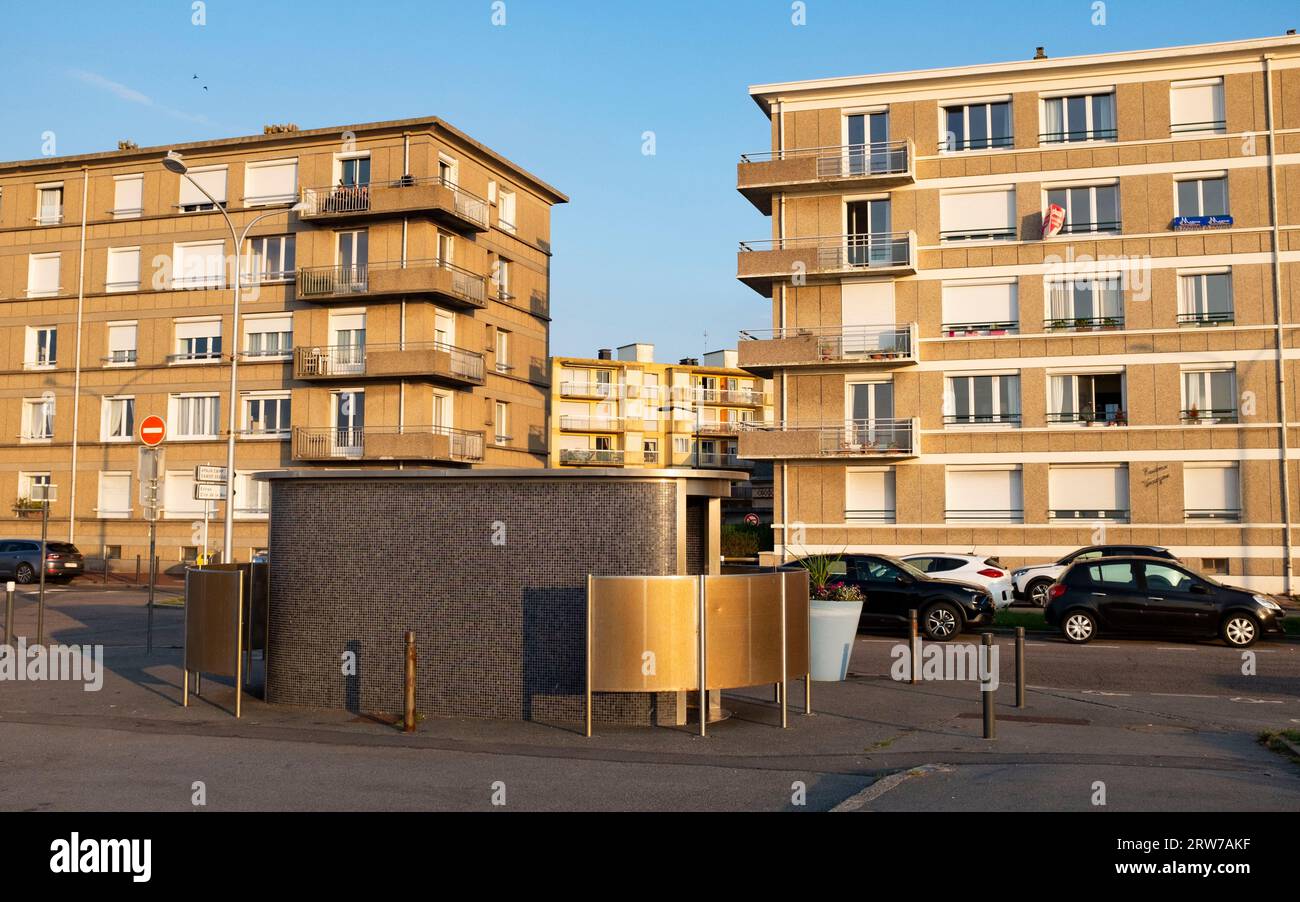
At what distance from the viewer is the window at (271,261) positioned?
4653 centimetres

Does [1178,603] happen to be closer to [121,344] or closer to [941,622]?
[941,622]

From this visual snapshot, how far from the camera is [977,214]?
3903 centimetres

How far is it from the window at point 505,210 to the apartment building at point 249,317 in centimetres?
47

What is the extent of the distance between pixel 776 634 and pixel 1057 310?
2994 centimetres

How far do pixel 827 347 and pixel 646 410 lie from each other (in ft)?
145

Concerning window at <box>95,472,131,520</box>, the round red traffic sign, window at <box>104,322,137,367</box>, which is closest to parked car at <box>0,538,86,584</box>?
window at <box>95,472,131,520</box>

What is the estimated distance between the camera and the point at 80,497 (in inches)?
1861

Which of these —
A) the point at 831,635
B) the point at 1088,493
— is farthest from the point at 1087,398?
the point at 831,635

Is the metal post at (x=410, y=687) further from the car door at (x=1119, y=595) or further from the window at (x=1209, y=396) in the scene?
the window at (x=1209, y=396)

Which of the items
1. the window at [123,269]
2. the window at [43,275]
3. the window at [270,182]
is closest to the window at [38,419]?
the window at [43,275]

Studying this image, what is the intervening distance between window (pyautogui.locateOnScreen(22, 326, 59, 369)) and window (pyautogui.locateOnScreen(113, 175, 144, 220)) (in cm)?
545

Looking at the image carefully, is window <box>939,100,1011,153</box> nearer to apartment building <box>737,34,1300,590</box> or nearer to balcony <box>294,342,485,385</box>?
apartment building <box>737,34,1300,590</box>

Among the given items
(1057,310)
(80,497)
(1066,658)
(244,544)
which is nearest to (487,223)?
(244,544)
